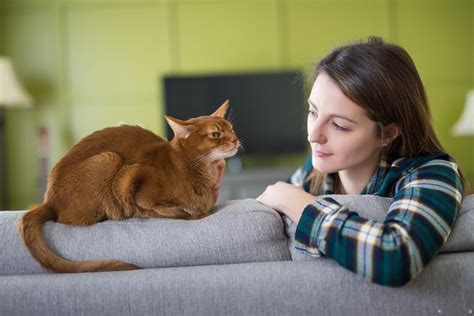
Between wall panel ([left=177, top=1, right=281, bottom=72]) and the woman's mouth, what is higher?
wall panel ([left=177, top=1, right=281, bottom=72])

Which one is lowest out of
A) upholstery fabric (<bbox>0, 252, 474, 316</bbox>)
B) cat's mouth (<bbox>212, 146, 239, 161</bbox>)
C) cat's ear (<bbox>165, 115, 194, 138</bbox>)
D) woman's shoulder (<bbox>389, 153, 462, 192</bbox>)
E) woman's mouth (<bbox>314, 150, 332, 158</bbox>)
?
upholstery fabric (<bbox>0, 252, 474, 316</bbox>)

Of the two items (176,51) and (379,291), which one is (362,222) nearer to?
(379,291)

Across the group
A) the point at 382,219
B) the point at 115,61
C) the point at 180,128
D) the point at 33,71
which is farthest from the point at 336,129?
the point at 33,71

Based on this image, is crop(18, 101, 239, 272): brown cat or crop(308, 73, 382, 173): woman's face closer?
crop(18, 101, 239, 272): brown cat

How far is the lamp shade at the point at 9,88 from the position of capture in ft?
13.5

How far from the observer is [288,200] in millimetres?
1058

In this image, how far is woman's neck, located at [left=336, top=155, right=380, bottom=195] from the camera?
4.45 feet

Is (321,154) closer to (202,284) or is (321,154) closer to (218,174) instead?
(218,174)

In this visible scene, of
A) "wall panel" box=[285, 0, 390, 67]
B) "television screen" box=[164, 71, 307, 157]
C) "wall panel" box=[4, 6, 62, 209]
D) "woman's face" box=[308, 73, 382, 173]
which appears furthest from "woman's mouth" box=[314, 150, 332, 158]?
"wall panel" box=[4, 6, 62, 209]

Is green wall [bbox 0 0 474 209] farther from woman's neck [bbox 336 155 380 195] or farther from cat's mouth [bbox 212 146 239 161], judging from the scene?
cat's mouth [bbox 212 146 239 161]

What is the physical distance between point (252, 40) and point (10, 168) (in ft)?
8.73

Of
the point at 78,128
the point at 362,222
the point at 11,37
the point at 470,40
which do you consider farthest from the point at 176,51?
the point at 362,222

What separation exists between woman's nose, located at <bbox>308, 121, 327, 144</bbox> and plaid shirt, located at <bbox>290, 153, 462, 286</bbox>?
21 centimetres

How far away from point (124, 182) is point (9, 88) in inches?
143
